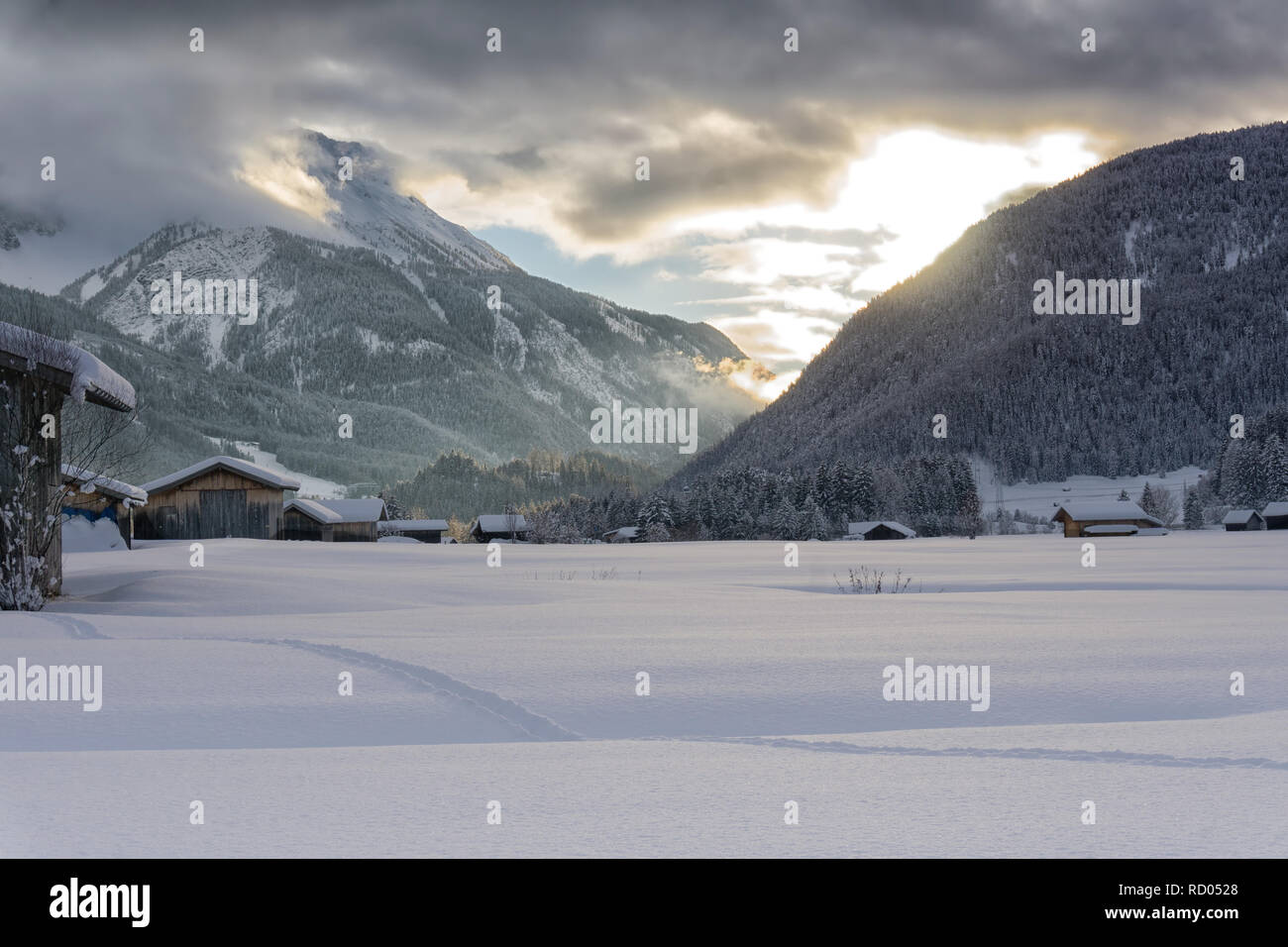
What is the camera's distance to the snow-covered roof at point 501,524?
107 metres

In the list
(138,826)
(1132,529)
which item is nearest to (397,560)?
(138,826)

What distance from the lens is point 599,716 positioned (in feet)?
26.2

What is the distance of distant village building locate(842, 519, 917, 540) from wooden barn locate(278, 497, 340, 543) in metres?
53.4

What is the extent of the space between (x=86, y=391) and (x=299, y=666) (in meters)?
9.92

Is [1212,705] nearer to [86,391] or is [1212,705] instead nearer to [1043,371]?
[86,391]

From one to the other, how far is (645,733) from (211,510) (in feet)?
136

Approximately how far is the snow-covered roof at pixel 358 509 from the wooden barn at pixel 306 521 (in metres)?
2.76

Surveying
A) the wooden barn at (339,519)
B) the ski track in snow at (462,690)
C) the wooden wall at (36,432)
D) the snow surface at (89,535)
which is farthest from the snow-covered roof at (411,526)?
the ski track in snow at (462,690)

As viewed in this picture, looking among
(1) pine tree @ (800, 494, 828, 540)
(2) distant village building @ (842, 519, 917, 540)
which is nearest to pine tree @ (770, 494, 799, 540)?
(1) pine tree @ (800, 494, 828, 540)

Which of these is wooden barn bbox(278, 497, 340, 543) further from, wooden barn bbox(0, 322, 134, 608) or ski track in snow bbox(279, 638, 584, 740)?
ski track in snow bbox(279, 638, 584, 740)

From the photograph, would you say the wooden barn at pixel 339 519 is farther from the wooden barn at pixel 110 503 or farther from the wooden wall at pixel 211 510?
the wooden barn at pixel 110 503

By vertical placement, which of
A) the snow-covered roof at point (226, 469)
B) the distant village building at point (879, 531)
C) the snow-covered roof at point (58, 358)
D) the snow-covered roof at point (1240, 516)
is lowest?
the distant village building at point (879, 531)

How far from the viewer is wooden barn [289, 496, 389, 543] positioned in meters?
55.2

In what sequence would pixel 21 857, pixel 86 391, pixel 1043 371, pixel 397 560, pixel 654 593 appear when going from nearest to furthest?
1. pixel 21 857
2. pixel 86 391
3. pixel 654 593
4. pixel 397 560
5. pixel 1043 371
